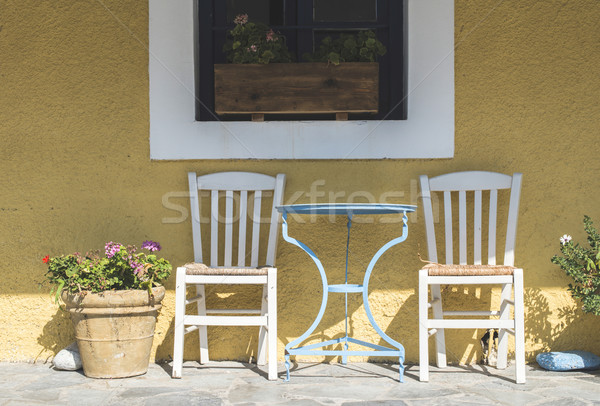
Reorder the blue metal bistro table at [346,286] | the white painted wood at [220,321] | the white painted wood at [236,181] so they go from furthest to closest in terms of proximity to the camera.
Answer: the white painted wood at [236,181], the white painted wood at [220,321], the blue metal bistro table at [346,286]

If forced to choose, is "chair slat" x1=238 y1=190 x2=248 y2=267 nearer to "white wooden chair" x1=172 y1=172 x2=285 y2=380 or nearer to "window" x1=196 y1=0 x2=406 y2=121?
"white wooden chair" x1=172 y1=172 x2=285 y2=380

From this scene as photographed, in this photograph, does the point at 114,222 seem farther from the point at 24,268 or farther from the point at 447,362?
the point at 447,362

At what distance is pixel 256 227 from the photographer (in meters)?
3.46

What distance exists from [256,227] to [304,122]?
0.61 meters

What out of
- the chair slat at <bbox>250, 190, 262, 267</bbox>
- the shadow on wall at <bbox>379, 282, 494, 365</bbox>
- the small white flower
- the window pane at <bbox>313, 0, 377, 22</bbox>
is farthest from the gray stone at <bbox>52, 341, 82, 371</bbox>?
the small white flower

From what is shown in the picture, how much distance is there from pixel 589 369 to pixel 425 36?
1.86 m

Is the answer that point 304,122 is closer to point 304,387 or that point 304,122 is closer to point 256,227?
point 256,227

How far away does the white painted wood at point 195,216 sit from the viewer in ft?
11.3

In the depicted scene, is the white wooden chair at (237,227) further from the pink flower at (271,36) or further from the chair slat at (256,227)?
the pink flower at (271,36)

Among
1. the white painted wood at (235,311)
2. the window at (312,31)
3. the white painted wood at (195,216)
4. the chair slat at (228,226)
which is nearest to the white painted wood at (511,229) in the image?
the window at (312,31)

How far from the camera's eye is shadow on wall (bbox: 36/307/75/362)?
3574 mm

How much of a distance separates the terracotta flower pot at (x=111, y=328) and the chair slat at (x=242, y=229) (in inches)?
18.7

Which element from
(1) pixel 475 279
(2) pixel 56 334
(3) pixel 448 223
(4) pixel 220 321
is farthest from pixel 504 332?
(2) pixel 56 334

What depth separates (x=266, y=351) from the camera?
11.5ft
